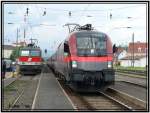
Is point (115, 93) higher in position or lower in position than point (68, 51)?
lower

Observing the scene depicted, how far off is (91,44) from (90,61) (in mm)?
1150

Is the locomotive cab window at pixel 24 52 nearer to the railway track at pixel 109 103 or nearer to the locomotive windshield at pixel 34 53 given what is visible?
the locomotive windshield at pixel 34 53

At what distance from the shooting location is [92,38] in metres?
20.5

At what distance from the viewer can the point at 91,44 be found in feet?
66.7

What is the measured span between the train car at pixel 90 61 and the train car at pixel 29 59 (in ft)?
74.8

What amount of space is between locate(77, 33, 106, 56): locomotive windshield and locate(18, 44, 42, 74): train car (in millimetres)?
23128

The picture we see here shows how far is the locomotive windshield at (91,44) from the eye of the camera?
20.0m

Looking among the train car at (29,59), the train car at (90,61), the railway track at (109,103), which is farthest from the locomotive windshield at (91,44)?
the train car at (29,59)

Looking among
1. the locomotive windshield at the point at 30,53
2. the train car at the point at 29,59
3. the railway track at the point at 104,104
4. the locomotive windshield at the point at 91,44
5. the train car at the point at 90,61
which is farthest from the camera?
the locomotive windshield at the point at 30,53

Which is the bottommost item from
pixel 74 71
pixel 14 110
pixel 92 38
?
pixel 14 110

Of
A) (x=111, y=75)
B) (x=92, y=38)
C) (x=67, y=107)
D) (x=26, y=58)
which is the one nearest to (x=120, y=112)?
(x=67, y=107)

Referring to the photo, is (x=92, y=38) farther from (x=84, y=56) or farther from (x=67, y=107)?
(x=67, y=107)

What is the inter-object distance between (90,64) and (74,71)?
0.83 metres

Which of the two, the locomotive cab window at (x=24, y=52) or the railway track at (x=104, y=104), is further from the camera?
the locomotive cab window at (x=24, y=52)
